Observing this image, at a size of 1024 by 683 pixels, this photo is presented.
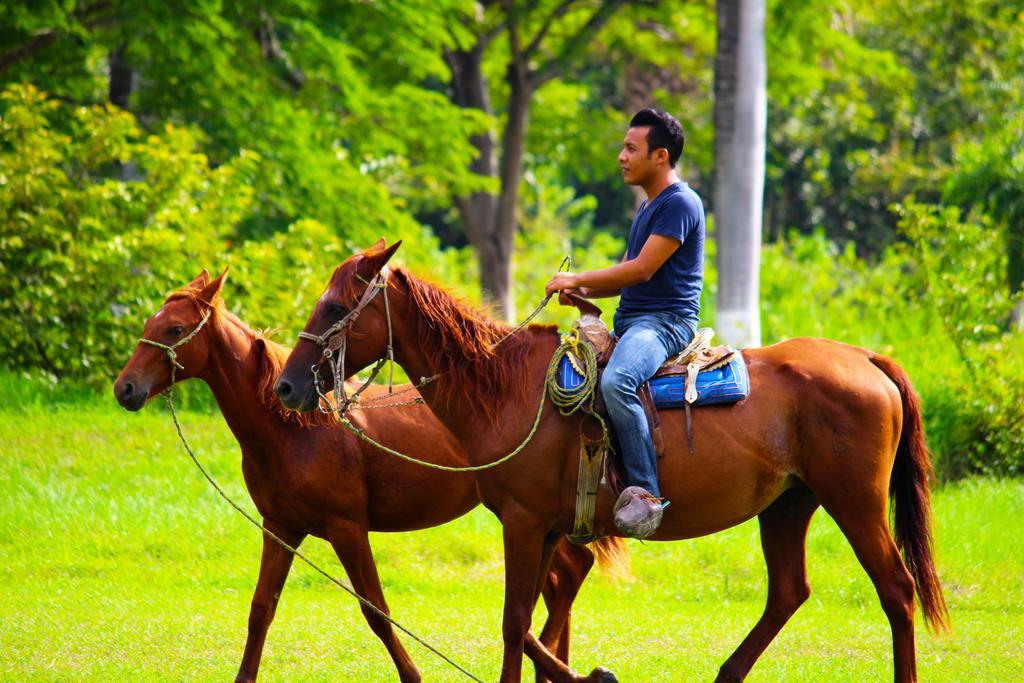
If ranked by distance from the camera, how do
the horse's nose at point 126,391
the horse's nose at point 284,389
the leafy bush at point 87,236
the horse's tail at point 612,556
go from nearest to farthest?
the horse's nose at point 284,389 < the horse's nose at point 126,391 < the horse's tail at point 612,556 < the leafy bush at point 87,236

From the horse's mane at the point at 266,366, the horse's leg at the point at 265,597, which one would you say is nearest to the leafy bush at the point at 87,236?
the horse's mane at the point at 266,366

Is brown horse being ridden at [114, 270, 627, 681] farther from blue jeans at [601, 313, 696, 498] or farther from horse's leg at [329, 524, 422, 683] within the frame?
blue jeans at [601, 313, 696, 498]

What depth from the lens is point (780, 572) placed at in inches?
264

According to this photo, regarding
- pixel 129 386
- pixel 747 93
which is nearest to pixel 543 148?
pixel 747 93

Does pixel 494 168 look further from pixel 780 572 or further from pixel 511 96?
pixel 780 572

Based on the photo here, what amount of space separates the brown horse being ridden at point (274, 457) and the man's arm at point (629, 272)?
1.33 metres

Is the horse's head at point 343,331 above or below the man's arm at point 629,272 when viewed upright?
below

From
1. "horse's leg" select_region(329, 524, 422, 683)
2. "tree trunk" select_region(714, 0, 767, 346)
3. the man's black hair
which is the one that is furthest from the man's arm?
"tree trunk" select_region(714, 0, 767, 346)

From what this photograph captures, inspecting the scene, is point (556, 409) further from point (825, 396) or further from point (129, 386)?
point (129, 386)

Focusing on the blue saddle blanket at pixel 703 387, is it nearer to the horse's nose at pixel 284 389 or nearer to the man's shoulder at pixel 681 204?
the man's shoulder at pixel 681 204

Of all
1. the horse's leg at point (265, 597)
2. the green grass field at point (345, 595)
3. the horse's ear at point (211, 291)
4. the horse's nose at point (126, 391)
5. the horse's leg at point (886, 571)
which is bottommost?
the green grass field at point (345, 595)

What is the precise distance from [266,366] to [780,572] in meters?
3.08

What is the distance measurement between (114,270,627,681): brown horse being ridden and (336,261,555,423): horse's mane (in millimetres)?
769

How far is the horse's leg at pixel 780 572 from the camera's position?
6.56 meters
